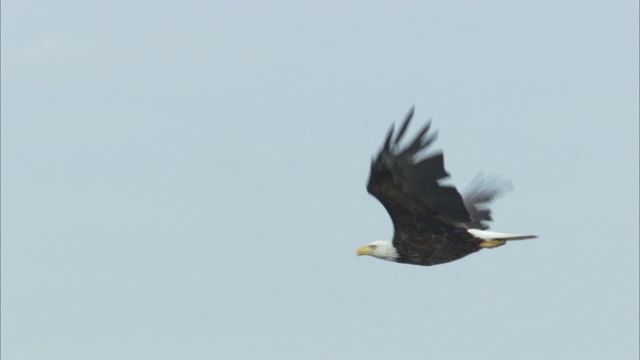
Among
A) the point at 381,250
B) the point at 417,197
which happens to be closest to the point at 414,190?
the point at 417,197

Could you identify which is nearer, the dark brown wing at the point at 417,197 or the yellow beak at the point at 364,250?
the dark brown wing at the point at 417,197

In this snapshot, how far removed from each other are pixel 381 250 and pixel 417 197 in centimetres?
244

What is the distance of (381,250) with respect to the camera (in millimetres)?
31688

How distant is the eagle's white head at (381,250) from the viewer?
103ft

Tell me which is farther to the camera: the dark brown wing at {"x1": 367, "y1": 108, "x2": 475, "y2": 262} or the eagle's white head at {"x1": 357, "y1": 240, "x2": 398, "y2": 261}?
the eagle's white head at {"x1": 357, "y1": 240, "x2": 398, "y2": 261}

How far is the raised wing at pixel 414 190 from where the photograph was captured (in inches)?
1112

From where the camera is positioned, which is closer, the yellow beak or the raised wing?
the raised wing

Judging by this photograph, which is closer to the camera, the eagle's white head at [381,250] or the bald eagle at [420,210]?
the bald eagle at [420,210]

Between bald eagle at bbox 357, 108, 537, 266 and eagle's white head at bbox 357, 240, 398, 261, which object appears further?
eagle's white head at bbox 357, 240, 398, 261

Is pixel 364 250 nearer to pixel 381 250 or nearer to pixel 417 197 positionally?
pixel 381 250

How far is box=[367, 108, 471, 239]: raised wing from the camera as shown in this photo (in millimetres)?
28234

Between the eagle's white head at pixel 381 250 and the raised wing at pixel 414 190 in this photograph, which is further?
the eagle's white head at pixel 381 250

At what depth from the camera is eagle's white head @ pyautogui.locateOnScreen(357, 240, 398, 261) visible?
31.5 m

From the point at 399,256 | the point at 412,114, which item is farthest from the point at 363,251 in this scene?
the point at 412,114
